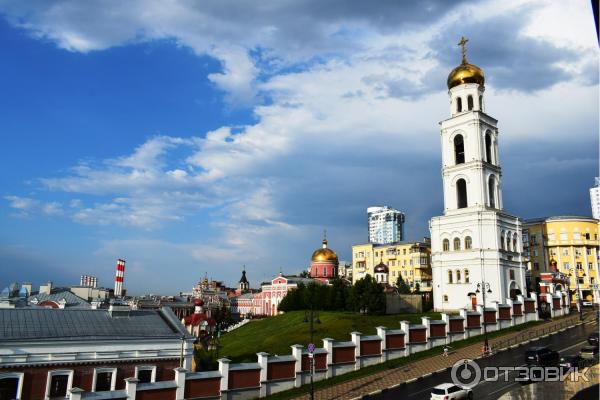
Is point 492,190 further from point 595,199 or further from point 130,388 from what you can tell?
point 595,199

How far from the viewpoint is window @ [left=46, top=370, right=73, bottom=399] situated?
2462 cm

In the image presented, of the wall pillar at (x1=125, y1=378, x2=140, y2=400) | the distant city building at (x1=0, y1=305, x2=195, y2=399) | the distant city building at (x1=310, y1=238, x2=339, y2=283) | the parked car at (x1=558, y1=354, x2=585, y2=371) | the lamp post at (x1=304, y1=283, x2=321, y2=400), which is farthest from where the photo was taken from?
the distant city building at (x1=310, y1=238, x2=339, y2=283)

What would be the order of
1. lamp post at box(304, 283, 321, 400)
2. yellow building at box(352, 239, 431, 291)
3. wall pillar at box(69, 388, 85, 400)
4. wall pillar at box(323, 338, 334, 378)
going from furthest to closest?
yellow building at box(352, 239, 431, 291) < wall pillar at box(323, 338, 334, 378) < lamp post at box(304, 283, 321, 400) < wall pillar at box(69, 388, 85, 400)

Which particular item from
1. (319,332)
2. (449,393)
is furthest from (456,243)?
(449,393)

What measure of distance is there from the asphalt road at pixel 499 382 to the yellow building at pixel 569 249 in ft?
151

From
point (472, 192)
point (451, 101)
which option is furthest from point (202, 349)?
point (451, 101)

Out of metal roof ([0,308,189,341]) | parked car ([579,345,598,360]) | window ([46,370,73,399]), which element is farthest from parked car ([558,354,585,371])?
window ([46,370,73,399])

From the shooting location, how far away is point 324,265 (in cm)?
10669

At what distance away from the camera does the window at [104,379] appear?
25969 mm

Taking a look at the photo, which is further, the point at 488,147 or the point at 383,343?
the point at 488,147

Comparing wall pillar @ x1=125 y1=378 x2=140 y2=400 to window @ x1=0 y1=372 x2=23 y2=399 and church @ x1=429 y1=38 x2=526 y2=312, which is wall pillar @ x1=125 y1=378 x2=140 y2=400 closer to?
window @ x1=0 y1=372 x2=23 y2=399

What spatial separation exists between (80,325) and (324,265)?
81500 millimetres

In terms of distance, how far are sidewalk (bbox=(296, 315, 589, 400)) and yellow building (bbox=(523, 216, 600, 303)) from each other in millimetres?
46831

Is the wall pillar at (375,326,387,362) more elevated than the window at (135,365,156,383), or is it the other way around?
the wall pillar at (375,326,387,362)
